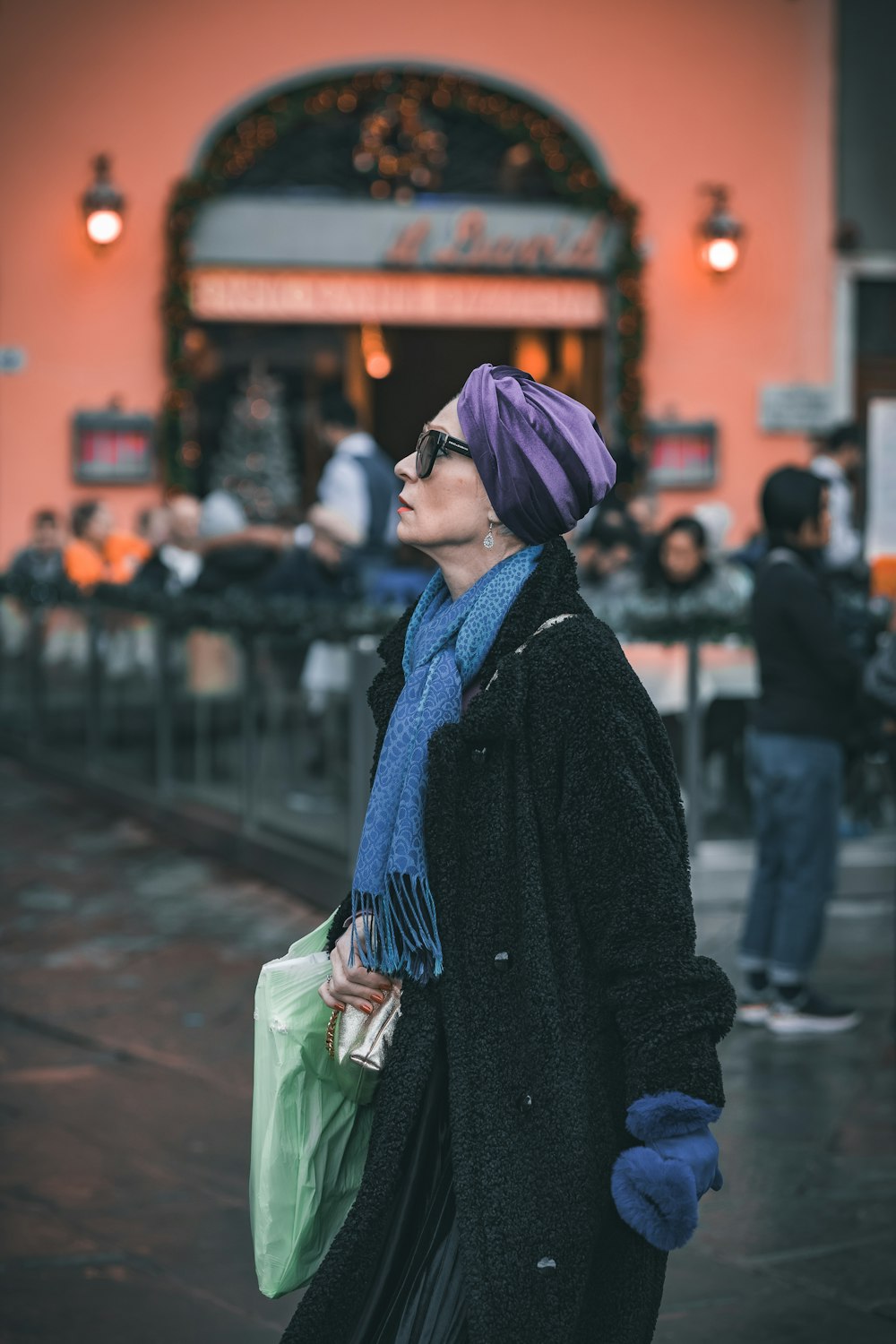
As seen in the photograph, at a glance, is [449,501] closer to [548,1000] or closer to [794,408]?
[548,1000]

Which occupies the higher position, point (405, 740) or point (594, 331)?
point (594, 331)

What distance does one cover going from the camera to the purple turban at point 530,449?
8.54 ft

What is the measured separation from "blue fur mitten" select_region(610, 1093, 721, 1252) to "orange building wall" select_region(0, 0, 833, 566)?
13.4 meters

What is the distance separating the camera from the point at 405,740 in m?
2.62

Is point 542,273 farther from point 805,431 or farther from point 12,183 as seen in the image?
point 12,183

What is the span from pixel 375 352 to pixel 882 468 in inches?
282

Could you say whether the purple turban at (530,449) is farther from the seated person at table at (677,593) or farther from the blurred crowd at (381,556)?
the seated person at table at (677,593)

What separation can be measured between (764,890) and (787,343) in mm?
10922

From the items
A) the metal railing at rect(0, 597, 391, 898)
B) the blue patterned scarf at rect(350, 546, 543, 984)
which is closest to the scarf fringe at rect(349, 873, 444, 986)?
the blue patterned scarf at rect(350, 546, 543, 984)

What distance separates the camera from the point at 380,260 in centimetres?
1580

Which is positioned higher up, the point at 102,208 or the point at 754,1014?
the point at 102,208

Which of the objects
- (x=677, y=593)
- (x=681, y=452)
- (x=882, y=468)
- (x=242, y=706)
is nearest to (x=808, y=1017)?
(x=677, y=593)

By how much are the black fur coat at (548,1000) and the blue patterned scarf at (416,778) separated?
0.09ft

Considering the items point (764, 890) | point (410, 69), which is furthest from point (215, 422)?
point (764, 890)
